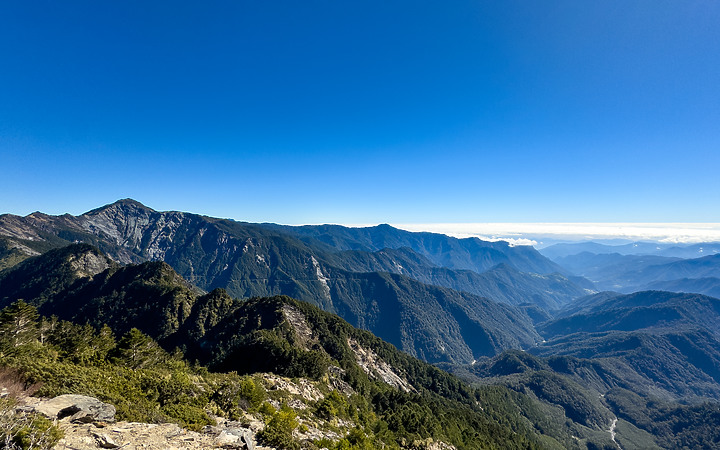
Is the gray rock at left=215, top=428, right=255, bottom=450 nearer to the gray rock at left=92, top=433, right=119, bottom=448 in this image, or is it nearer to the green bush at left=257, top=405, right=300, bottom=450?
the green bush at left=257, top=405, right=300, bottom=450

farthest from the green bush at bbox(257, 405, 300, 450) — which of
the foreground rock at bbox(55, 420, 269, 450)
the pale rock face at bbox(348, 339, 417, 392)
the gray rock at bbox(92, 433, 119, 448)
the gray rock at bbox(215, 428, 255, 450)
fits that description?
the pale rock face at bbox(348, 339, 417, 392)

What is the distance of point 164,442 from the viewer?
77.6 ft

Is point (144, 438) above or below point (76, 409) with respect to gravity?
below

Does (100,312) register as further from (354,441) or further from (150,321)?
(354,441)

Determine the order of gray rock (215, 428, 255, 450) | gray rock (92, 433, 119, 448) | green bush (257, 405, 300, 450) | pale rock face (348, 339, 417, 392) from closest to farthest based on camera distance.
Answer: gray rock (92, 433, 119, 448) → gray rock (215, 428, 255, 450) → green bush (257, 405, 300, 450) → pale rock face (348, 339, 417, 392)

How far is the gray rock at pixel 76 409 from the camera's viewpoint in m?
22.7

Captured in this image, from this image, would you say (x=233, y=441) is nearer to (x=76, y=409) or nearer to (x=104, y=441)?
(x=104, y=441)

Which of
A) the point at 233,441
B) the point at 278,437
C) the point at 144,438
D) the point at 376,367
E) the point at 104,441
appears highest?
the point at 104,441

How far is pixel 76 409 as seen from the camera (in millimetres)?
23453

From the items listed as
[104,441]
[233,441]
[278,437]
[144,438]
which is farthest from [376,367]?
[104,441]

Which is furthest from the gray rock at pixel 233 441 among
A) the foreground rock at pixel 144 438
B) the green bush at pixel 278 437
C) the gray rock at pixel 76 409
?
the gray rock at pixel 76 409

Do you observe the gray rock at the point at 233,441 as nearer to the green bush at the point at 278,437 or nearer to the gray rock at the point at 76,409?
the green bush at the point at 278,437

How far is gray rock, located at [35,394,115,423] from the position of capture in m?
22.7

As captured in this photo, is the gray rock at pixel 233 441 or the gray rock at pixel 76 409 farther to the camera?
the gray rock at pixel 233 441
